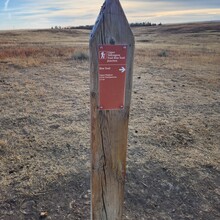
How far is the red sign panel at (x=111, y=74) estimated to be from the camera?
61.5 inches

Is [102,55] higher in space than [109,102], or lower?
higher

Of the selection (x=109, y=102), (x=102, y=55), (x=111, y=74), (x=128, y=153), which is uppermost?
(x=102, y=55)

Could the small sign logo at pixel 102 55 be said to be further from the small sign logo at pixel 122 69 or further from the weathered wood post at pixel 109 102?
the small sign logo at pixel 122 69

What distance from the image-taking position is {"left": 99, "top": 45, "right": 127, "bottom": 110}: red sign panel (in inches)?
61.5

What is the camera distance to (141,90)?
7.66 metres

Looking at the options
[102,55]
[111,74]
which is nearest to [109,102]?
[111,74]

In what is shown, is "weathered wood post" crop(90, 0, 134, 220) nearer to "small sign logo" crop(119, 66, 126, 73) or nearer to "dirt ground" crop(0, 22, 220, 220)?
"small sign logo" crop(119, 66, 126, 73)

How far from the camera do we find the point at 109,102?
1.68m

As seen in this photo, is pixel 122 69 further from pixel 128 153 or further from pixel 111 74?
pixel 128 153

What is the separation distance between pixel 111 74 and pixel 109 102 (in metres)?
0.19

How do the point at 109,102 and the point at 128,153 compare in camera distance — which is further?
the point at 128,153

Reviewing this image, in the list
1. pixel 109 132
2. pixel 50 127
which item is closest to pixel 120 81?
pixel 109 132

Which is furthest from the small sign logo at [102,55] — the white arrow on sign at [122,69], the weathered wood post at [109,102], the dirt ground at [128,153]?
the dirt ground at [128,153]

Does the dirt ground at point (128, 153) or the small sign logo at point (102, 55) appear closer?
the small sign logo at point (102, 55)
